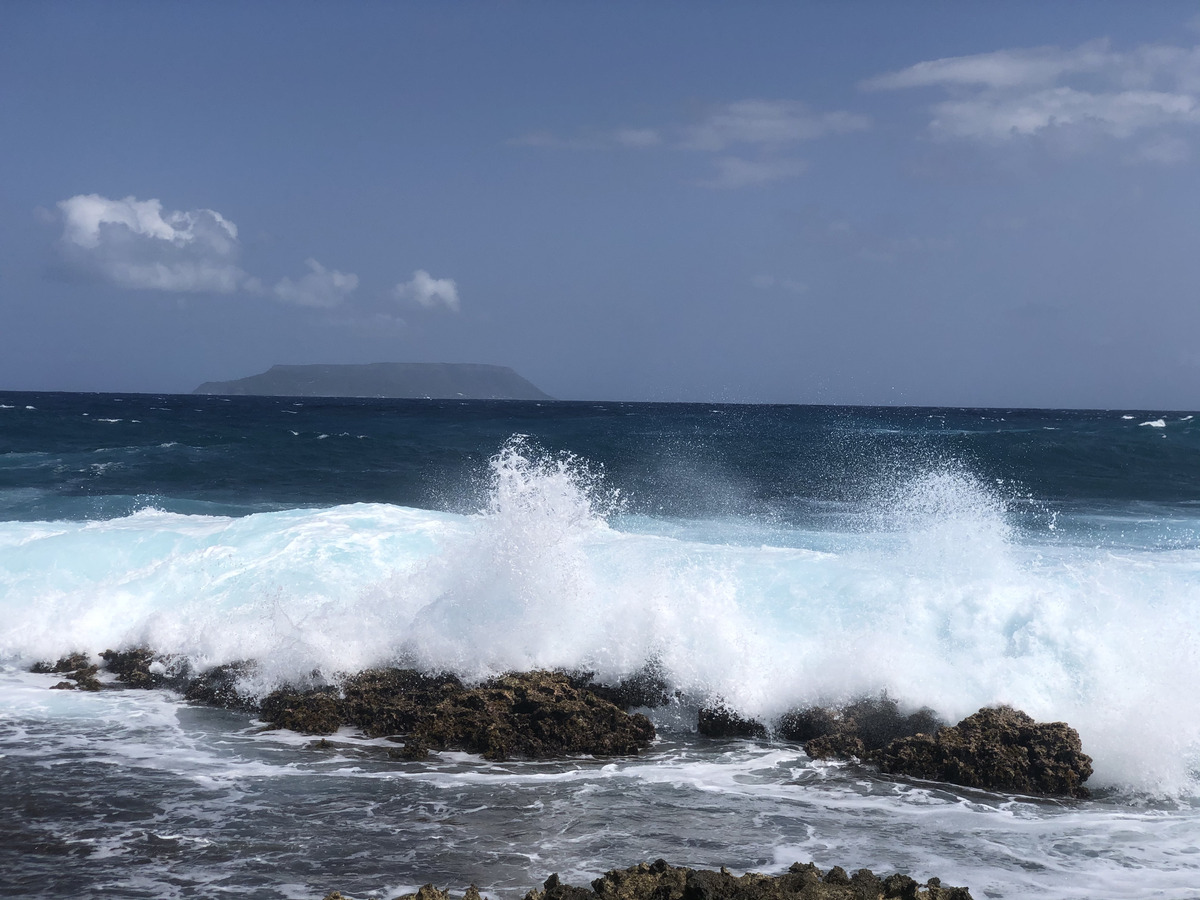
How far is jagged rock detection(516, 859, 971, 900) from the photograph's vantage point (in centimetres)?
474

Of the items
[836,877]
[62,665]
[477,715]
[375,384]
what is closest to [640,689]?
[477,715]

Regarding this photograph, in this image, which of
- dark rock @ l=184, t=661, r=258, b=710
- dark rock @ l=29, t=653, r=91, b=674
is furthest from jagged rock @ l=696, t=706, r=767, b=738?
dark rock @ l=29, t=653, r=91, b=674

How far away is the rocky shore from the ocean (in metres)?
0.20

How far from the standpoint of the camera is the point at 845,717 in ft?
29.9

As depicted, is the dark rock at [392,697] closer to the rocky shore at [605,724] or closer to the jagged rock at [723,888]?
the rocky shore at [605,724]

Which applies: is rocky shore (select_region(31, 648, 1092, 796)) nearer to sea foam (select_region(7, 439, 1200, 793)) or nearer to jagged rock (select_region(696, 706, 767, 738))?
jagged rock (select_region(696, 706, 767, 738))

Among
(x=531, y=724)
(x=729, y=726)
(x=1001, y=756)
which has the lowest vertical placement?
(x=729, y=726)

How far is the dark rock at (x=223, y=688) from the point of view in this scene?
997 cm

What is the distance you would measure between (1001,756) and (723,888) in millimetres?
4348

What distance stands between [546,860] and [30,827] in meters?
3.62

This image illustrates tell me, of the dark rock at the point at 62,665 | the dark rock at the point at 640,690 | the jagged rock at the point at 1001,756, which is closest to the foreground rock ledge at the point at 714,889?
the jagged rock at the point at 1001,756

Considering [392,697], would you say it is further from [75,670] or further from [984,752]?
[984,752]

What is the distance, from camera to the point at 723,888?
4.74m

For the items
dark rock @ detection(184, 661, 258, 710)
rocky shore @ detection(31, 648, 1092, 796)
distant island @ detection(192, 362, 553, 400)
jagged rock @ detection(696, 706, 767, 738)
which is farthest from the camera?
distant island @ detection(192, 362, 553, 400)
